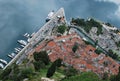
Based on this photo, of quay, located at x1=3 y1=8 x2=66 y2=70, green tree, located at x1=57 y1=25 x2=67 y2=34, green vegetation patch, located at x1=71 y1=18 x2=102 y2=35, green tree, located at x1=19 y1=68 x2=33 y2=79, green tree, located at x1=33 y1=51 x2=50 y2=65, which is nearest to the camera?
green tree, located at x1=19 y1=68 x2=33 y2=79

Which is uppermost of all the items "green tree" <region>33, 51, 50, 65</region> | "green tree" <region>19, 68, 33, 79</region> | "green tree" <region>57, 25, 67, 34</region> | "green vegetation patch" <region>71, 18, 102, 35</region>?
"green vegetation patch" <region>71, 18, 102, 35</region>

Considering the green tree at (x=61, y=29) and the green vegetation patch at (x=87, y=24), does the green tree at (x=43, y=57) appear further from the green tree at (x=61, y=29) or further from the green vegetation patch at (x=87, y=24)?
the green vegetation patch at (x=87, y=24)

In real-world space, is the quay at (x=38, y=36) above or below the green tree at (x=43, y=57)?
above

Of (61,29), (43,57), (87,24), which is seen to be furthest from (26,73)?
(87,24)

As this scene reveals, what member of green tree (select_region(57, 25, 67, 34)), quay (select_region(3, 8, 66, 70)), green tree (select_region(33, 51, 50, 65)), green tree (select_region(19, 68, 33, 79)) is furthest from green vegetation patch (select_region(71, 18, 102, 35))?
green tree (select_region(19, 68, 33, 79))

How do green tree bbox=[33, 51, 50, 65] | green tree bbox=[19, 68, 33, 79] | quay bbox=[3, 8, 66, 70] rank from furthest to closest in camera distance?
quay bbox=[3, 8, 66, 70] → green tree bbox=[33, 51, 50, 65] → green tree bbox=[19, 68, 33, 79]

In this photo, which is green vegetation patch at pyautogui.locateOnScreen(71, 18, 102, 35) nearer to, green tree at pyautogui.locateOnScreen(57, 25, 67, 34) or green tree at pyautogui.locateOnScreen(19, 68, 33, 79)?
green tree at pyautogui.locateOnScreen(57, 25, 67, 34)

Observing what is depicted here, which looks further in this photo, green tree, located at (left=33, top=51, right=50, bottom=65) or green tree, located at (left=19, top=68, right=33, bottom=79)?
green tree, located at (left=33, top=51, right=50, bottom=65)

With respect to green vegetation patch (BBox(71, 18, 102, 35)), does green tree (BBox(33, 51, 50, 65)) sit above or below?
below

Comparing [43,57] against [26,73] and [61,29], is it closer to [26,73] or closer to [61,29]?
[26,73]

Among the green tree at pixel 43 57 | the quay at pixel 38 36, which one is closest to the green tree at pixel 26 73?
the green tree at pixel 43 57

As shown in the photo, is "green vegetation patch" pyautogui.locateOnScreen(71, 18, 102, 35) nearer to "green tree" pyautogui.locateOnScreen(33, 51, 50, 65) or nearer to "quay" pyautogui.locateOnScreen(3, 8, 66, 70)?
"quay" pyautogui.locateOnScreen(3, 8, 66, 70)
